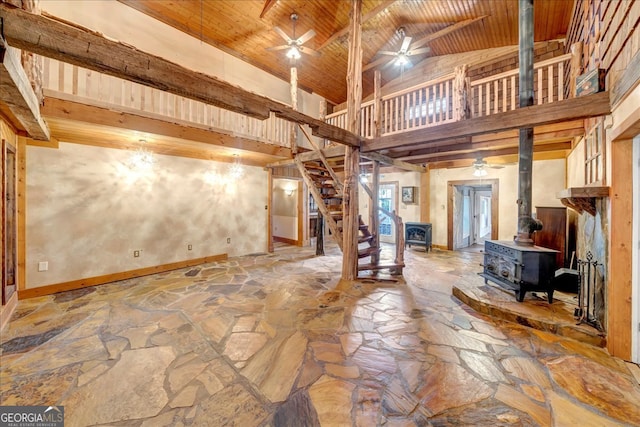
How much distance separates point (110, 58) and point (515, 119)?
3875mm

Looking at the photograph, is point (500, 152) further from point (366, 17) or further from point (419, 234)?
point (366, 17)

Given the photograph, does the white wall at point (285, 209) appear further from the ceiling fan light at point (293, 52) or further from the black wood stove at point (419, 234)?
the black wood stove at point (419, 234)

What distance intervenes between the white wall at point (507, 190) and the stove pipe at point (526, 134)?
2931 millimetres

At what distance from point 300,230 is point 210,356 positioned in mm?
5646

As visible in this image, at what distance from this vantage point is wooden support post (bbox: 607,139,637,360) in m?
2.10

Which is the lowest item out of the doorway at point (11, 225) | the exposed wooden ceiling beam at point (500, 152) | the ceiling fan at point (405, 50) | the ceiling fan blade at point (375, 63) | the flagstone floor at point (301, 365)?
the flagstone floor at point (301, 365)

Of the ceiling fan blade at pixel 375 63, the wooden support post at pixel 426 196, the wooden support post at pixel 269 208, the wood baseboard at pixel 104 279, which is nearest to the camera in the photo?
the wood baseboard at pixel 104 279

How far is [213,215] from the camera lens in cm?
592

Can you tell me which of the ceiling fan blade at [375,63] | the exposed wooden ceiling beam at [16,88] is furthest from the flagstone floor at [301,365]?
the ceiling fan blade at [375,63]

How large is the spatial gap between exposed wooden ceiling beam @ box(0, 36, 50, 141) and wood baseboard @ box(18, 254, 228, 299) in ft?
8.29

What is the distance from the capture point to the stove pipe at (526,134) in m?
3.25

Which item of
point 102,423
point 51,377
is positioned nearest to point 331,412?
point 102,423

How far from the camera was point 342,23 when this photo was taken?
6.09 meters

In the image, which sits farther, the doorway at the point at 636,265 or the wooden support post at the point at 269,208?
the wooden support post at the point at 269,208
